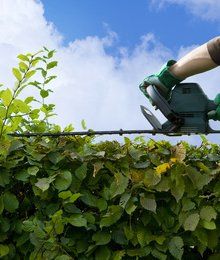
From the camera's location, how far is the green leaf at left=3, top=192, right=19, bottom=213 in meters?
2.76

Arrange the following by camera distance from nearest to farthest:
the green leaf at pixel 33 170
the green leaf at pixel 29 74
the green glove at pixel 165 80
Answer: the green leaf at pixel 33 170 → the green leaf at pixel 29 74 → the green glove at pixel 165 80

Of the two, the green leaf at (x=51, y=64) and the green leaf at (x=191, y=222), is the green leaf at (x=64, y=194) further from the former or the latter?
the green leaf at (x=51, y=64)

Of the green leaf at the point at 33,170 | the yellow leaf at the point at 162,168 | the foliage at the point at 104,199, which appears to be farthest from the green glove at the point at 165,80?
the green leaf at the point at 33,170

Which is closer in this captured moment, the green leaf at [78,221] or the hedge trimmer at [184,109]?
the green leaf at [78,221]

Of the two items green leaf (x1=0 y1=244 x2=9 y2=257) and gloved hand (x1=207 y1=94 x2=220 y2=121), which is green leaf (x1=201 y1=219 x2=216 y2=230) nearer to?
green leaf (x1=0 y1=244 x2=9 y2=257)

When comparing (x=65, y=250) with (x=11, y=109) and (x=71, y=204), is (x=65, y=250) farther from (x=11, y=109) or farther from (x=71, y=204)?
(x=11, y=109)

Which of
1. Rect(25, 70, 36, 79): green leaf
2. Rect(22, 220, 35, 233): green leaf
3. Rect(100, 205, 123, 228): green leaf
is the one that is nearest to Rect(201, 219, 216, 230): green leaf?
Rect(100, 205, 123, 228): green leaf

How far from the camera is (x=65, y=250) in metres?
2.71

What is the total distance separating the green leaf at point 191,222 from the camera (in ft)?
8.84

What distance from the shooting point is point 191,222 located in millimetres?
2711

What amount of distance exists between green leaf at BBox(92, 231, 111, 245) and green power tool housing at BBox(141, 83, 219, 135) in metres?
1.38

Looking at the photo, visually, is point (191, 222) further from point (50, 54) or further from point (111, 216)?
point (50, 54)

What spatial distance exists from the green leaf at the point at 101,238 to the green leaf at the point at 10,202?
431 millimetres

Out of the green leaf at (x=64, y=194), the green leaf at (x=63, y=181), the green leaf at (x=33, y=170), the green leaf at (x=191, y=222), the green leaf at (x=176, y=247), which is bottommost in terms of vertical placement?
the green leaf at (x=176, y=247)
